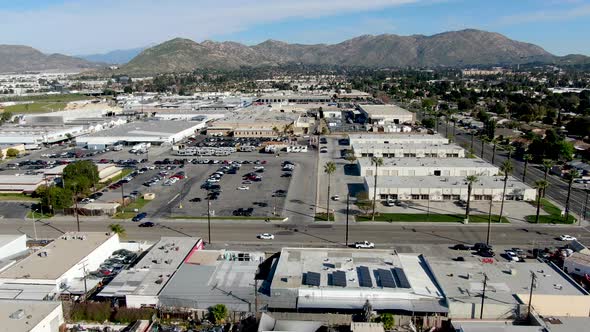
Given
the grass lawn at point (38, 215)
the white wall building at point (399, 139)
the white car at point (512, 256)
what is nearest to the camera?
the white car at point (512, 256)

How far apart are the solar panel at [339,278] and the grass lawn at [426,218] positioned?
13832mm

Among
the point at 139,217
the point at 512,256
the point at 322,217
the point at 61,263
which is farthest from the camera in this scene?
the point at 139,217

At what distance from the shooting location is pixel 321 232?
35281 millimetres

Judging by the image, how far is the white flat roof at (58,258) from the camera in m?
25.9

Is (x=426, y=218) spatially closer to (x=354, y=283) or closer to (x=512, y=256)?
(x=512, y=256)

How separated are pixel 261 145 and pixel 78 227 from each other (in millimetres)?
40156

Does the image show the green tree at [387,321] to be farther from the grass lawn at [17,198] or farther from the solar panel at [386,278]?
the grass lawn at [17,198]

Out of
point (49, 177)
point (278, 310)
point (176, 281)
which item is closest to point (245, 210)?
point (176, 281)

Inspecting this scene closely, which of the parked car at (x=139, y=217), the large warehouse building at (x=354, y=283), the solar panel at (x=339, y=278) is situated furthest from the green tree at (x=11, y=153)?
the solar panel at (x=339, y=278)

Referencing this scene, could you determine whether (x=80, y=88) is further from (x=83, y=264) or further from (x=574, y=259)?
(x=574, y=259)

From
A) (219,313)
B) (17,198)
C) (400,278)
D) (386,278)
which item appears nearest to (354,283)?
(386,278)

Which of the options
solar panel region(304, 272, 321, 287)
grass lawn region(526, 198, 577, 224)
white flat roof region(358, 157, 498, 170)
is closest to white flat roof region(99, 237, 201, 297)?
solar panel region(304, 272, 321, 287)

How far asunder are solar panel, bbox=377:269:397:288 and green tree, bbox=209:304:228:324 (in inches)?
311

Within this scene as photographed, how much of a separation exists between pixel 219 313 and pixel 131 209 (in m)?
22.6
